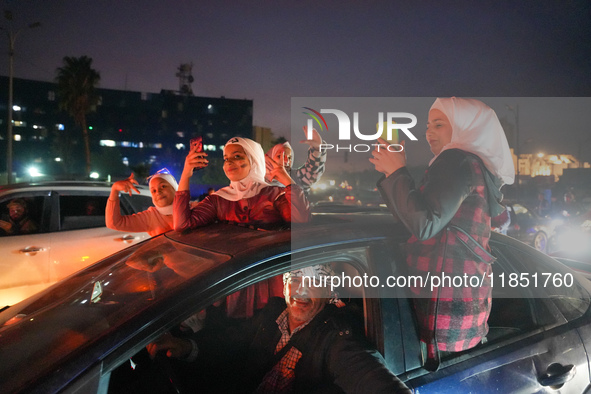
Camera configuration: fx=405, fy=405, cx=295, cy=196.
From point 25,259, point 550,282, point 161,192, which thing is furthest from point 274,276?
point 25,259

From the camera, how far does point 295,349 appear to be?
1988 mm

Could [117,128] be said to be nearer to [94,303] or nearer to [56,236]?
[56,236]

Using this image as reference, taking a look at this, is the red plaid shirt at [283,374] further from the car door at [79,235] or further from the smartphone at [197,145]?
the car door at [79,235]

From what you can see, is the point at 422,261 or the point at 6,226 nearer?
the point at 422,261

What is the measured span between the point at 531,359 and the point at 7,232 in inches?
198

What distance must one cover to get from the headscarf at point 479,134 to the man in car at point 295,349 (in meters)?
0.87

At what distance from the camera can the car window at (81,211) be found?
479 centimetres

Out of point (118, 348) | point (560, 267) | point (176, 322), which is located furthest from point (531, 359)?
point (118, 348)

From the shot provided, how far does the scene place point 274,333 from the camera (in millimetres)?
2215

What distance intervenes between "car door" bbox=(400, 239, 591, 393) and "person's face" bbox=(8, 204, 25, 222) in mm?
4571

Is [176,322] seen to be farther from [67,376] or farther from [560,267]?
[560,267]

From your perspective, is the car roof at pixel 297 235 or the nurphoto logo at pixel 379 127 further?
the nurphoto logo at pixel 379 127

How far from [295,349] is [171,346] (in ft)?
2.27

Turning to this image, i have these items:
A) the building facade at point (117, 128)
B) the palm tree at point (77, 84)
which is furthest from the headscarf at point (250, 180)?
the building facade at point (117, 128)
